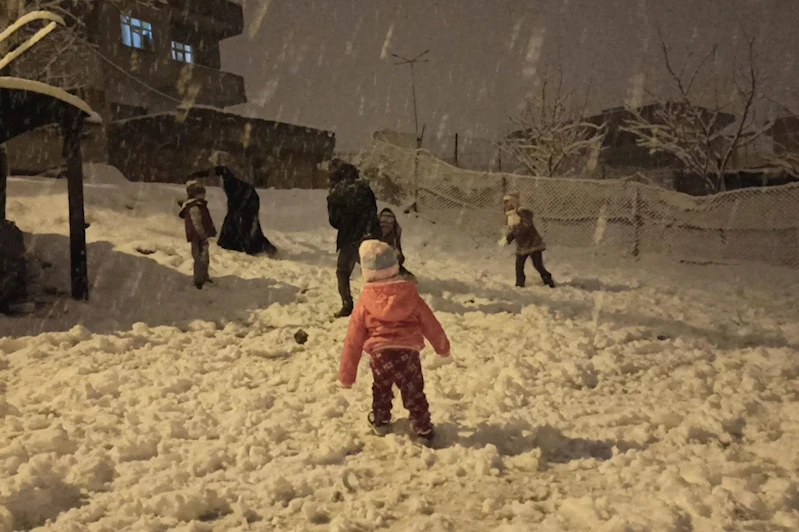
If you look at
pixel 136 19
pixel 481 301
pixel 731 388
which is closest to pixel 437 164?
pixel 481 301

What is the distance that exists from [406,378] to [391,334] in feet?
1.08

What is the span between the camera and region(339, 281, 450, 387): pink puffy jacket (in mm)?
4176

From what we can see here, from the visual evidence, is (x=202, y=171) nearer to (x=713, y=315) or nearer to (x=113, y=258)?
(x=113, y=258)

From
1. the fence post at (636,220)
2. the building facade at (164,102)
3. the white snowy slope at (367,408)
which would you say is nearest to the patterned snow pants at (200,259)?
the white snowy slope at (367,408)

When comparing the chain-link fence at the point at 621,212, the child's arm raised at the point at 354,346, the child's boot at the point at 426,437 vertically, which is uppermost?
the chain-link fence at the point at 621,212

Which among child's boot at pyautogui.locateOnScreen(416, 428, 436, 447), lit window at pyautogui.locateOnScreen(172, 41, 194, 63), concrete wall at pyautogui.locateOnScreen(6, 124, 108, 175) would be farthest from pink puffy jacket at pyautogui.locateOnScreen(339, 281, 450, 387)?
lit window at pyautogui.locateOnScreen(172, 41, 194, 63)

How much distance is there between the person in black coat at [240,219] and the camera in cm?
1103

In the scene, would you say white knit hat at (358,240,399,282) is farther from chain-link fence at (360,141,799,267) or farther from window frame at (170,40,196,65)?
window frame at (170,40,196,65)

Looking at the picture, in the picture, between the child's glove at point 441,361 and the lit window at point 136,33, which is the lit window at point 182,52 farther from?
the child's glove at point 441,361

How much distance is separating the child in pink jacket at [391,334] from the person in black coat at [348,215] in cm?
Answer: 326

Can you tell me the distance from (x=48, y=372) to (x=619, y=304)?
7.32 meters

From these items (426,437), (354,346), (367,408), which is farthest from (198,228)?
(426,437)

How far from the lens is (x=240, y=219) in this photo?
36.2 ft

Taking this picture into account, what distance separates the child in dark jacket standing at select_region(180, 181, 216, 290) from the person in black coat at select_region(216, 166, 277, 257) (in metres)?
2.19
